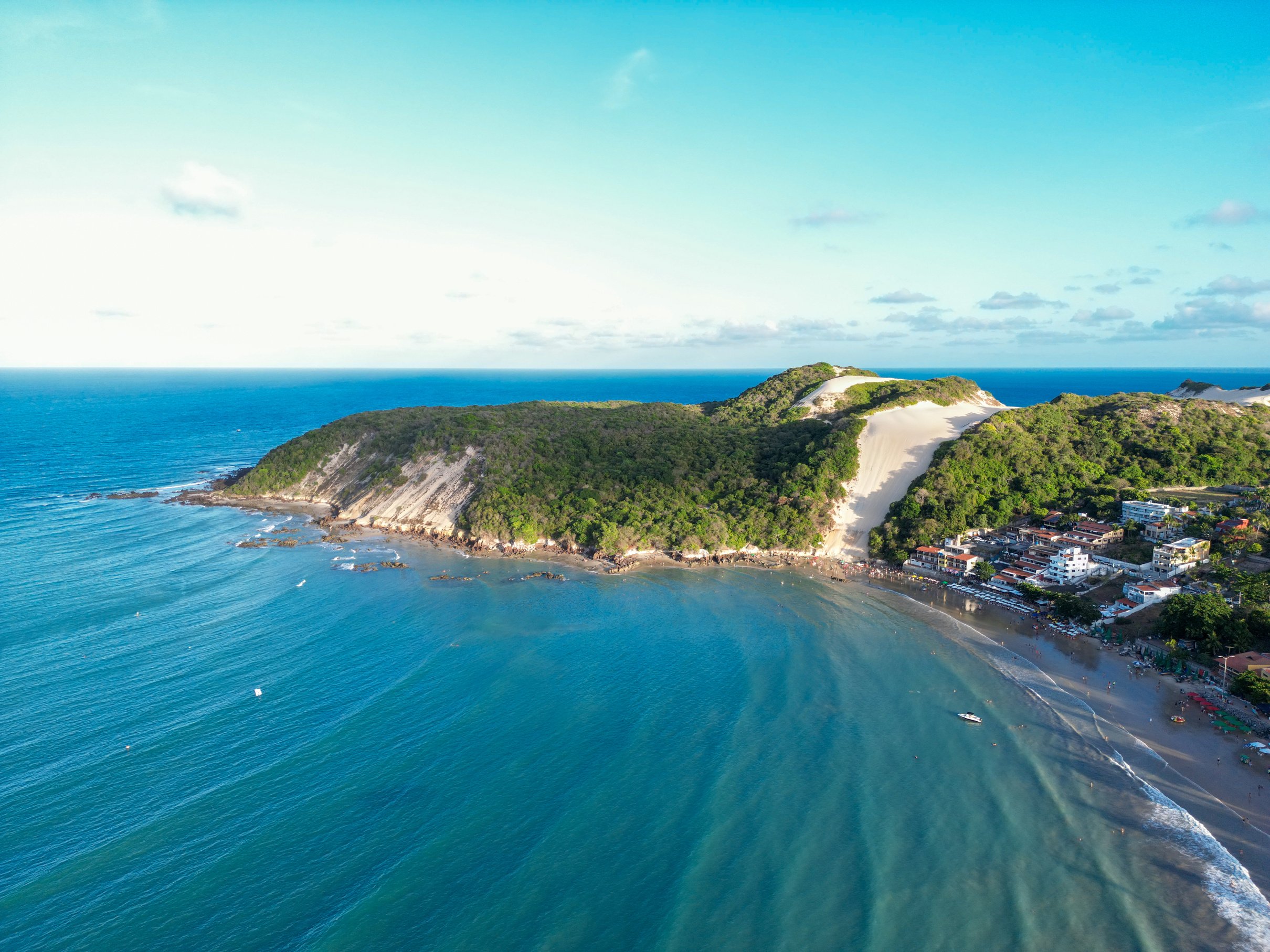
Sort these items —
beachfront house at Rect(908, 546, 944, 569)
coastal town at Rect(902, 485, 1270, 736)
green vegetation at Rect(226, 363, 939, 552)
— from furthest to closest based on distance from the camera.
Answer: green vegetation at Rect(226, 363, 939, 552), beachfront house at Rect(908, 546, 944, 569), coastal town at Rect(902, 485, 1270, 736)

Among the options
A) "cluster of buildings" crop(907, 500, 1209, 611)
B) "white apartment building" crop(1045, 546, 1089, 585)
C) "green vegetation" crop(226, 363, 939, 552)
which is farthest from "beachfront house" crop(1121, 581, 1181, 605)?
"green vegetation" crop(226, 363, 939, 552)

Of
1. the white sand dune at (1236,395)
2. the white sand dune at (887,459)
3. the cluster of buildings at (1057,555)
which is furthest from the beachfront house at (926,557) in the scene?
the white sand dune at (1236,395)

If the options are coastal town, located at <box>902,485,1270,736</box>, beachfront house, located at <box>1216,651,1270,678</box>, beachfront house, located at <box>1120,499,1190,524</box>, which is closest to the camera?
beachfront house, located at <box>1216,651,1270,678</box>

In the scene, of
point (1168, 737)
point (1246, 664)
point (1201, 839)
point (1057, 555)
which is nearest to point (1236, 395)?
point (1057, 555)

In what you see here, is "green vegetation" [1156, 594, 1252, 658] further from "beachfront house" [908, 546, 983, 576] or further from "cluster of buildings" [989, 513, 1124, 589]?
"beachfront house" [908, 546, 983, 576]

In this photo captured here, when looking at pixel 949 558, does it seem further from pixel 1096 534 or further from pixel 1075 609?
pixel 1096 534

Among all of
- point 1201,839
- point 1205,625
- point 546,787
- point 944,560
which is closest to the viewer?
point 1201,839

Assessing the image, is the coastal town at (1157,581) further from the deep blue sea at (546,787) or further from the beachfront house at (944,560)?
the deep blue sea at (546,787)
